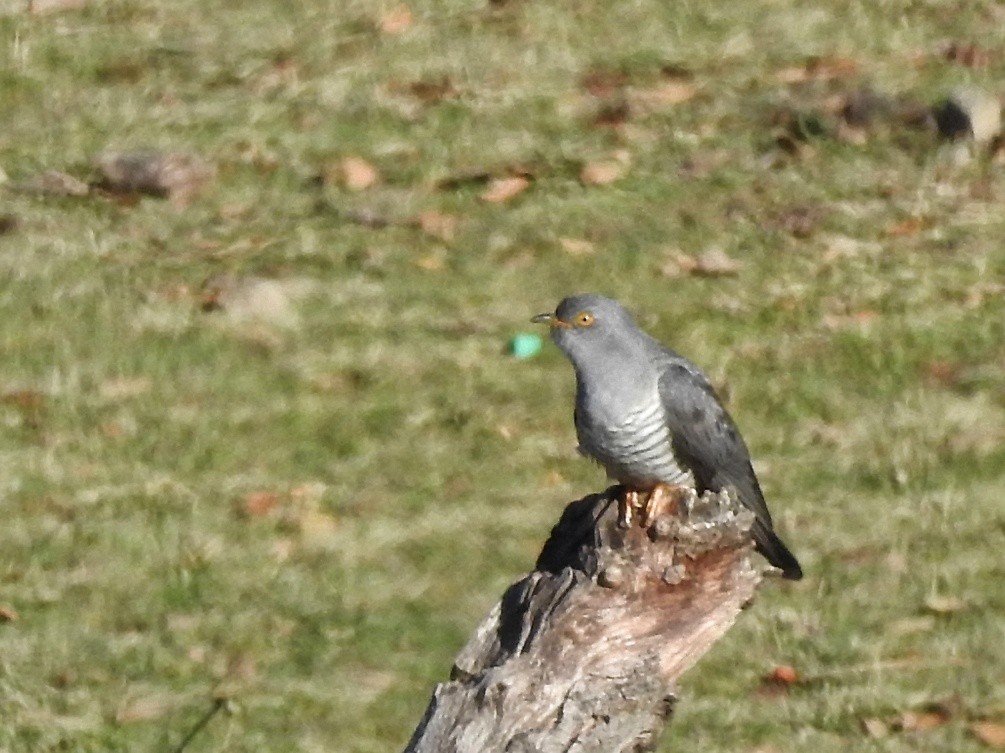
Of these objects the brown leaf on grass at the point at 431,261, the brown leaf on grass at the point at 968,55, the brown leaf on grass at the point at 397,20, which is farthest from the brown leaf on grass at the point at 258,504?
the brown leaf on grass at the point at 968,55

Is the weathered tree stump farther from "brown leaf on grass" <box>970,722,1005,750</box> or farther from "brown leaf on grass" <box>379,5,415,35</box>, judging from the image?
"brown leaf on grass" <box>379,5,415,35</box>

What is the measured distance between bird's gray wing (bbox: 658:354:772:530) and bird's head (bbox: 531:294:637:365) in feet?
0.47

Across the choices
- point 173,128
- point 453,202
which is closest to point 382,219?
point 453,202

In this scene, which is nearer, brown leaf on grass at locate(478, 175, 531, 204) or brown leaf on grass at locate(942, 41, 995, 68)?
brown leaf on grass at locate(478, 175, 531, 204)

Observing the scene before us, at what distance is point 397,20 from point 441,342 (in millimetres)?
2355

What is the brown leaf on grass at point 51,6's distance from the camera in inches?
375

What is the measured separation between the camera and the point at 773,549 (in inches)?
222

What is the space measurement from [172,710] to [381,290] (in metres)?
2.27

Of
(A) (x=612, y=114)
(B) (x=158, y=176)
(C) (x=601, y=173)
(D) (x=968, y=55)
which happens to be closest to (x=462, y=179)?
(C) (x=601, y=173)

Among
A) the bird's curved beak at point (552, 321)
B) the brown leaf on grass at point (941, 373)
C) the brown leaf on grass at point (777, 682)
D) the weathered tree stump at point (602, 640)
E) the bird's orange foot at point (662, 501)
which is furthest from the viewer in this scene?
the brown leaf on grass at point (941, 373)

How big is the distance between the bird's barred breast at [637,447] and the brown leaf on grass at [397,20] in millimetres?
4307

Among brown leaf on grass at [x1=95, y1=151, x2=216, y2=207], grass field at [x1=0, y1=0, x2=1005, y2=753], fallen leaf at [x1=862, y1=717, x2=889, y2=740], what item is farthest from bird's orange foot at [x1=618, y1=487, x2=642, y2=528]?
brown leaf on grass at [x1=95, y1=151, x2=216, y2=207]

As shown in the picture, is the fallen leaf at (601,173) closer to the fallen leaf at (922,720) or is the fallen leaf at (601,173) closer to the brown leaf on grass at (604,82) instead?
the brown leaf on grass at (604,82)

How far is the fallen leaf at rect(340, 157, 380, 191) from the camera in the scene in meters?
8.63
